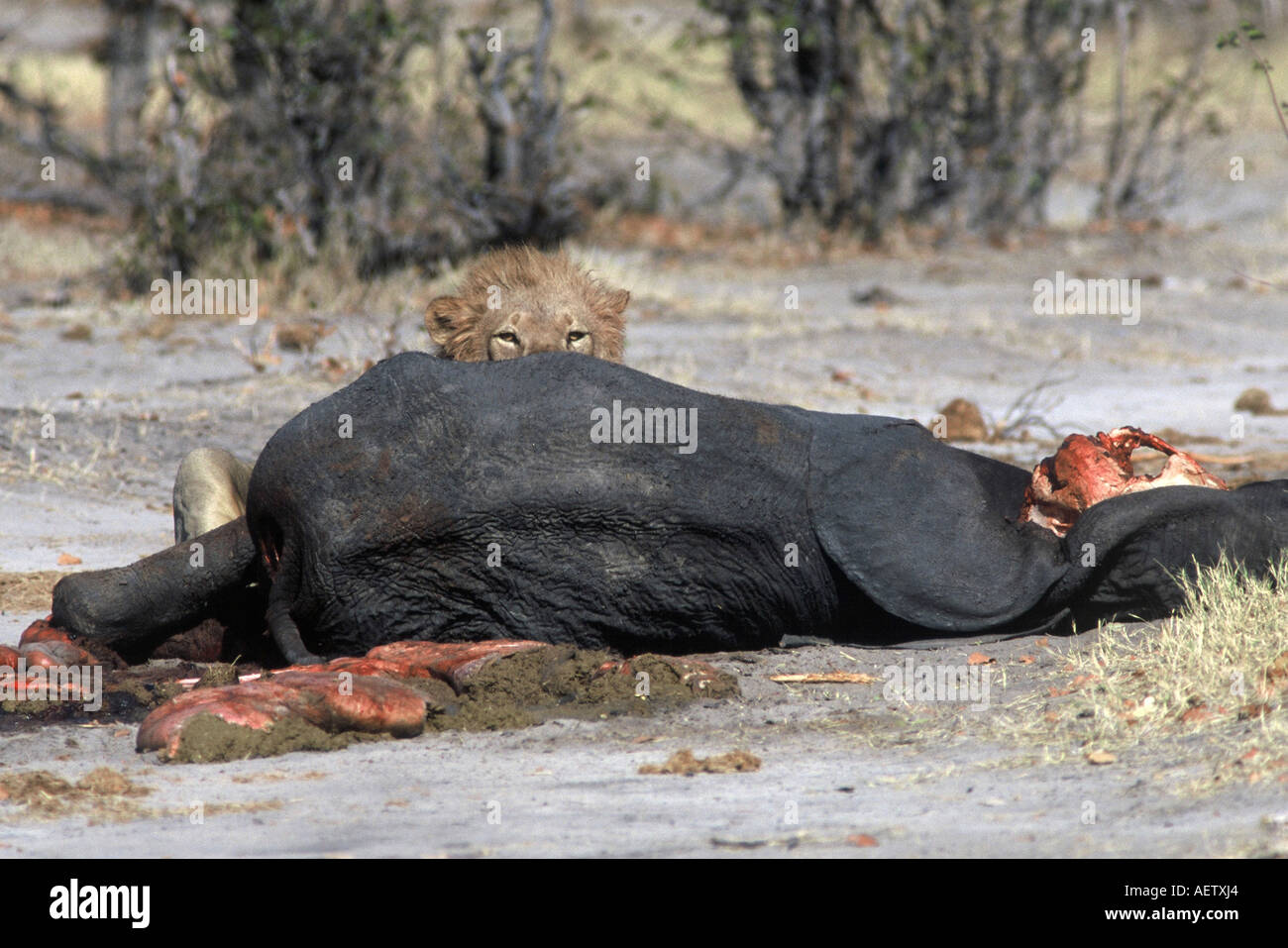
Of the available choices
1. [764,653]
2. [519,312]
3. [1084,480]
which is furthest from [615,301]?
[1084,480]

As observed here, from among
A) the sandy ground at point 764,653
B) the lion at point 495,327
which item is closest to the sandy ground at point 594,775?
the sandy ground at point 764,653

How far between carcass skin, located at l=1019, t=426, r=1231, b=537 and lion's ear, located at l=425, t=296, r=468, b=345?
2171mm

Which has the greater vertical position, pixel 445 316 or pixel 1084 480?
pixel 445 316

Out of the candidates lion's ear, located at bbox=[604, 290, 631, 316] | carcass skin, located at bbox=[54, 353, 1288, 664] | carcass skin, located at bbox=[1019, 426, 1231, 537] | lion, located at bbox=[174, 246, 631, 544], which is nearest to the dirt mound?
carcass skin, located at bbox=[54, 353, 1288, 664]

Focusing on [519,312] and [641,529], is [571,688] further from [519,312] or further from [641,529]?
[519,312]

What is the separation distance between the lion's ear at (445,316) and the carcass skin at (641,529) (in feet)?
4.16

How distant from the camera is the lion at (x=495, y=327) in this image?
5.70 m

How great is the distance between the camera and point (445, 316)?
20.0ft

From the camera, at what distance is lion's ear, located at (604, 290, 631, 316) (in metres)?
6.30

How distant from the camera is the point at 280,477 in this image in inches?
186

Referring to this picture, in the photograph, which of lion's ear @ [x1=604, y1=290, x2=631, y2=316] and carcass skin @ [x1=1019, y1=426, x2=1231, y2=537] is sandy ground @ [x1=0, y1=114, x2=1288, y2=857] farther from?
lion's ear @ [x1=604, y1=290, x2=631, y2=316]

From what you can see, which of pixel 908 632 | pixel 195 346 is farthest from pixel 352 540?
pixel 195 346

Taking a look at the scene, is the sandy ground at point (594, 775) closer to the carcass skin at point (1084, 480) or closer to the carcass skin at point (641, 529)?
the carcass skin at point (641, 529)

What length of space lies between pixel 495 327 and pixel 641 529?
1412mm
